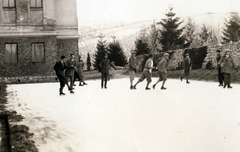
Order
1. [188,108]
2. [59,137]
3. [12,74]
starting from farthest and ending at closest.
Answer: [188,108], [12,74], [59,137]

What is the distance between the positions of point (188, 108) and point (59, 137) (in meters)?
2.58

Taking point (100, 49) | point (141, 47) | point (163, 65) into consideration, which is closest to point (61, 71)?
point (100, 49)

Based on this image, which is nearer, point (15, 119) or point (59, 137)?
point (59, 137)

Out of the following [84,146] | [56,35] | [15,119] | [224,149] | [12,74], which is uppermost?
[56,35]

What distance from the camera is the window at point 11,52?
5.34m

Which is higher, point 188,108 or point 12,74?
point 12,74

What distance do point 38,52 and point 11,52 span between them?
48cm

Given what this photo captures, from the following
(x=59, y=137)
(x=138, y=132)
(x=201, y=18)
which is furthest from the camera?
(x=201, y=18)

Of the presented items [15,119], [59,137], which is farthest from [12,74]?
[59,137]

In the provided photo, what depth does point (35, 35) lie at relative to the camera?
5949 millimetres

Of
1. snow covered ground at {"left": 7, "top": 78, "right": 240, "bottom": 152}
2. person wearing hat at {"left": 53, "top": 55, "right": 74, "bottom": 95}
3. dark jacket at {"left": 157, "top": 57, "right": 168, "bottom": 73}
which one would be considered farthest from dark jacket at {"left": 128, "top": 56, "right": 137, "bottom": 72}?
person wearing hat at {"left": 53, "top": 55, "right": 74, "bottom": 95}

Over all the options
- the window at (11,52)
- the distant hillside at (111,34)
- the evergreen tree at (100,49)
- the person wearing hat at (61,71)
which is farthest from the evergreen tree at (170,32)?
the window at (11,52)

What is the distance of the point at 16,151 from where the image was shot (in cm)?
353

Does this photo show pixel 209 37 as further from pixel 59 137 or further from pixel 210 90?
pixel 59 137
